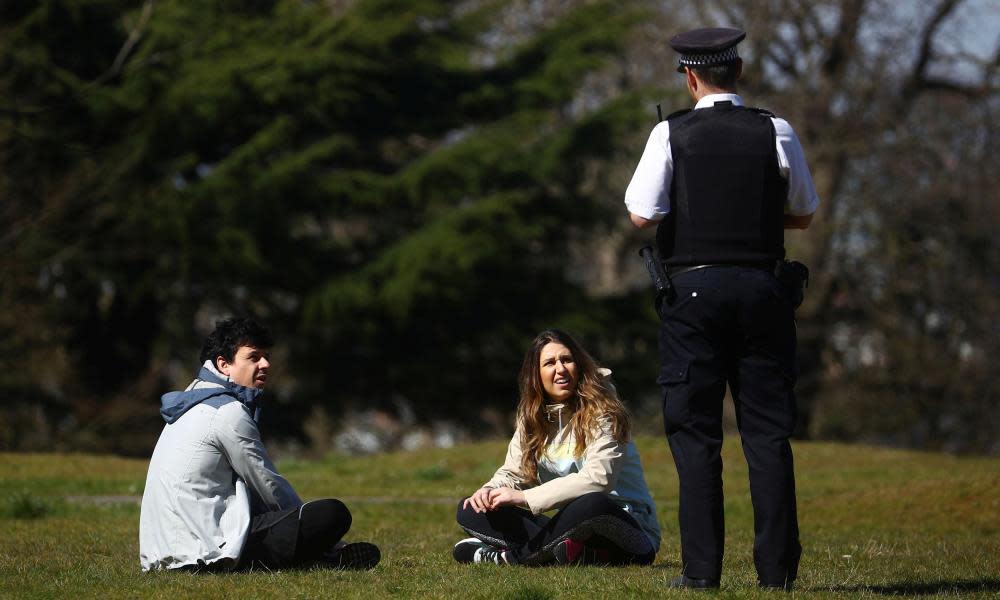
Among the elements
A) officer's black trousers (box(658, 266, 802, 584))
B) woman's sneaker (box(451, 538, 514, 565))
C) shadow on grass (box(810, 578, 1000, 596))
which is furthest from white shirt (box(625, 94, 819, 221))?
woman's sneaker (box(451, 538, 514, 565))

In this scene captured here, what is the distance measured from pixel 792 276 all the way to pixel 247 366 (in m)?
2.41

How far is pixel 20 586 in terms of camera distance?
6387mm

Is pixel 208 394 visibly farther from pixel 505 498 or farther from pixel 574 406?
pixel 574 406

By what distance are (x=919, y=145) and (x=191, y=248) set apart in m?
16.1

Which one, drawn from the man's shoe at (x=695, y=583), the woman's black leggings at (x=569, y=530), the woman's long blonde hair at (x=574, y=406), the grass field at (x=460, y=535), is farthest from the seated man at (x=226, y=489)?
the man's shoe at (x=695, y=583)

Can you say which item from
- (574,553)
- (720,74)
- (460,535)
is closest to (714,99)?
(720,74)

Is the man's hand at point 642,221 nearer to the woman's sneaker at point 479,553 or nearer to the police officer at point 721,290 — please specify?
the police officer at point 721,290

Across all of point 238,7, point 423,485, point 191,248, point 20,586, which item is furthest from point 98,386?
point 20,586

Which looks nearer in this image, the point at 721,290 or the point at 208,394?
the point at 721,290

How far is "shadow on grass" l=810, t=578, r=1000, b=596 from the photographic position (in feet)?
20.4

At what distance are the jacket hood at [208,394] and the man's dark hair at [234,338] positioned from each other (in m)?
0.08

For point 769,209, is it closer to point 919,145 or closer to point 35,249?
point 35,249

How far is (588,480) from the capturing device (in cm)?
716

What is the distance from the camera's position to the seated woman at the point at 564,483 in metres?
7.13
